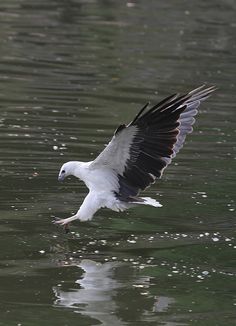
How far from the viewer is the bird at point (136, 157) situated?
961cm

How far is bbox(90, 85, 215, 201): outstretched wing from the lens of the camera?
9586 mm

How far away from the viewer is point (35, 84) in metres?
18.4

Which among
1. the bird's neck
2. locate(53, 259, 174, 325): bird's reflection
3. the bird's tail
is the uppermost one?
the bird's neck

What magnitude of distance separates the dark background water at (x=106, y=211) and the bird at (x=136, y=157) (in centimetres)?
46

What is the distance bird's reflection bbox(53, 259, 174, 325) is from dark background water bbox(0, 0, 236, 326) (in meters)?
0.02

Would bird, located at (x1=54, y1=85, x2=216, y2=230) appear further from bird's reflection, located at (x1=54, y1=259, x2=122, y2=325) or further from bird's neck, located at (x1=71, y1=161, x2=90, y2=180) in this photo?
bird's reflection, located at (x1=54, y1=259, x2=122, y2=325)

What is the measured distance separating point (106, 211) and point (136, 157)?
71.9 inches

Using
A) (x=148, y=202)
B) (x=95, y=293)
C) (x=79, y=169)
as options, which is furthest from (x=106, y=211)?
(x=95, y=293)

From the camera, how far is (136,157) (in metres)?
9.85

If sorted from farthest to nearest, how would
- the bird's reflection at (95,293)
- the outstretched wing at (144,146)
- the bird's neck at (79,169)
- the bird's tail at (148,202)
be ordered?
the bird's neck at (79,169), the bird's tail at (148,202), the outstretched wing at (144,146), the bird's reflection at (95,293)

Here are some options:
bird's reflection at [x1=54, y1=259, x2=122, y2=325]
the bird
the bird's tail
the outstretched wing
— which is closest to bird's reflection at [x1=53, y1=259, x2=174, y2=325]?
bird's reflection at [x1=54, y1=259, x2=122, y2=325]

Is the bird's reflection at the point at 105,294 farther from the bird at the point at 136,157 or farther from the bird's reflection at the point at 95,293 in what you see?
the bird at the point at 136,157

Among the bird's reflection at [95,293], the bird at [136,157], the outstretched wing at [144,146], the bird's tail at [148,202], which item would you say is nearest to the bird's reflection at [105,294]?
the bird's reflection at [95,293]

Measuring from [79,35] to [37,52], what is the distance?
3133 mm
